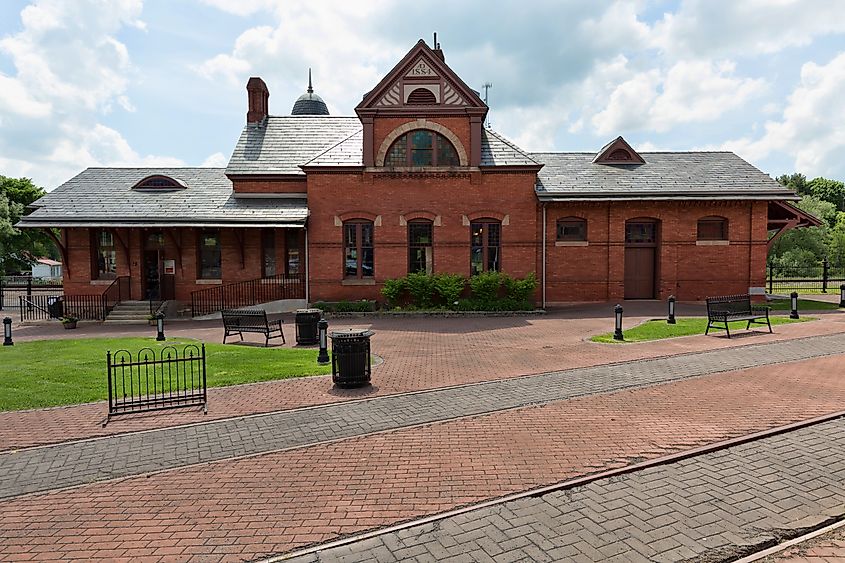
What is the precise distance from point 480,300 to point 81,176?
21068 millimetres

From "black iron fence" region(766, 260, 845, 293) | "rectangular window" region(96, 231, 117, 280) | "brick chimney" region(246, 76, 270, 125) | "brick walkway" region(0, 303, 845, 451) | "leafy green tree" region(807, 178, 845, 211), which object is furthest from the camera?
"leafy green tree" region(807, 178, 845, 211)

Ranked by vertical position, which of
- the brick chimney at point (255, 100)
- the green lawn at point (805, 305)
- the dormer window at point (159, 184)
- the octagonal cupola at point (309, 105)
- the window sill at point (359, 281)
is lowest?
the green lawn at point (805, 305)

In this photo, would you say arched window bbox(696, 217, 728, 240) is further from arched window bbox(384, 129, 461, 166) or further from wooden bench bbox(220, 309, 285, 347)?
wooden bench bbox(220, 309, 285, 347)

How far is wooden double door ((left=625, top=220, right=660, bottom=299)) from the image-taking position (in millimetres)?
22641

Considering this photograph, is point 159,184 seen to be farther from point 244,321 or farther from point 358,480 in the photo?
point 358,480

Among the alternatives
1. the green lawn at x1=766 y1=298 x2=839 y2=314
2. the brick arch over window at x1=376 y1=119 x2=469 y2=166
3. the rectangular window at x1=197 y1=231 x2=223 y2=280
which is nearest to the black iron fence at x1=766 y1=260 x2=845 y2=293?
the green lawn at x1=766 y1=298 x2=839 y2=314

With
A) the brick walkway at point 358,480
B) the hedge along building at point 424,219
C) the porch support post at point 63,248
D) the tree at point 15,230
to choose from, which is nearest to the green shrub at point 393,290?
the hedge along building at point 424,219

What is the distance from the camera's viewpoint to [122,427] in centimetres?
709

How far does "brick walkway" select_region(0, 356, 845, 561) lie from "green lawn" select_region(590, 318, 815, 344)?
19.0 feet

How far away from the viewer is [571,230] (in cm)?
2241

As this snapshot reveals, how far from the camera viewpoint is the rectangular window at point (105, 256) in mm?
22438

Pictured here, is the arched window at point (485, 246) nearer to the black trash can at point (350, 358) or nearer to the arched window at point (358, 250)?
the arched window at point (358, 250)

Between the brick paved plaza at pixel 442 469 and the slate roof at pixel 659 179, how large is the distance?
1336 cm

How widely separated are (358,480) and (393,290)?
50.8ft
